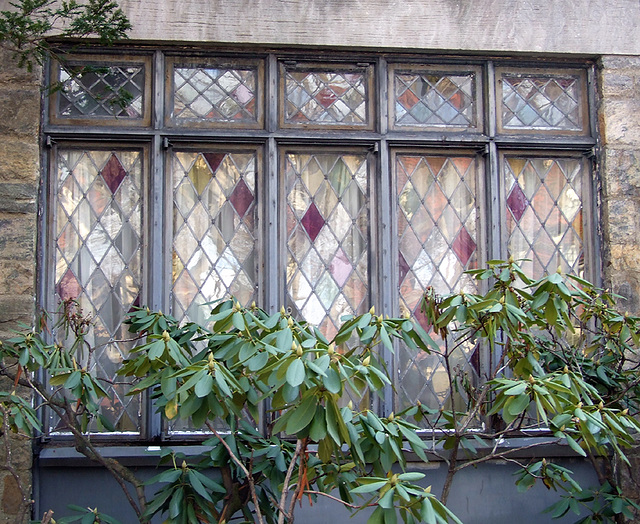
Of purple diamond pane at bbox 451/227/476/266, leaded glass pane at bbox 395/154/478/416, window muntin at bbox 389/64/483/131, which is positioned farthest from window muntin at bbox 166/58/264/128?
purple diamond pane at bbox 451/227/476/266

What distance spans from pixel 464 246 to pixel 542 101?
1.14 m

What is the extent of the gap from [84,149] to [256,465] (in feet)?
7.73

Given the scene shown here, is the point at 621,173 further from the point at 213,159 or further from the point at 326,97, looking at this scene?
the point at 213,159

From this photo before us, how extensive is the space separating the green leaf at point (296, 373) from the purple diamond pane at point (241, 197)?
207cm

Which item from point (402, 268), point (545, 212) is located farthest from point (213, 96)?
point (545, 212)

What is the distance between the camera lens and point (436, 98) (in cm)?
498

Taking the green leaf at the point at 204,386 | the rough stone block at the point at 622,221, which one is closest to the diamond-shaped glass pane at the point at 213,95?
the green leaf at the point at 204,386

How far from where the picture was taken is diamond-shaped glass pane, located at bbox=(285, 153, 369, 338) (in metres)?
4.76

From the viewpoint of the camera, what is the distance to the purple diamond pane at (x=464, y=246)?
4887mm

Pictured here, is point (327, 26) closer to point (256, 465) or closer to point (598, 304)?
point (598, 304)

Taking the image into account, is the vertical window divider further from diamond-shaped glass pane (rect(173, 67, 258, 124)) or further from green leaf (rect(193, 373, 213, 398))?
green leaf (rect(193, 373, 213, 398))

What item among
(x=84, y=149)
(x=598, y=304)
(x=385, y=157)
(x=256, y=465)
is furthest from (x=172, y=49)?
(x=598, y=304)

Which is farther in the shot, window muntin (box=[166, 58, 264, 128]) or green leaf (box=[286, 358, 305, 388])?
window muntin (box=[166, 58, 264, 128])

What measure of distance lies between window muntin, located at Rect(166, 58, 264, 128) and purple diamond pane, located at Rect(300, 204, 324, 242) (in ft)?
2.10
